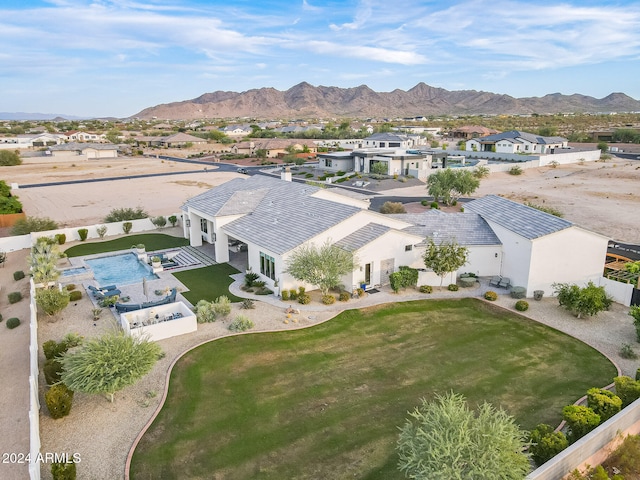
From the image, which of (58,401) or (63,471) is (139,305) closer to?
(58,401)

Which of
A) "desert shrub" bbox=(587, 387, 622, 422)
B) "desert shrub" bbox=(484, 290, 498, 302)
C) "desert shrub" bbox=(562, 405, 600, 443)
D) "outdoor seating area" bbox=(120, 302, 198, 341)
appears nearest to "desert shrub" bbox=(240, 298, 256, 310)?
"outdoor seating area" bbox=(120, 302, 198, 341)

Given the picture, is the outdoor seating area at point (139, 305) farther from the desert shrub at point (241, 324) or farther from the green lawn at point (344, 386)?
the green lawn at point (344, 386)

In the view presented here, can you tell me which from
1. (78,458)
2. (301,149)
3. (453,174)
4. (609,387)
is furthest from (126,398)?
(301,149)

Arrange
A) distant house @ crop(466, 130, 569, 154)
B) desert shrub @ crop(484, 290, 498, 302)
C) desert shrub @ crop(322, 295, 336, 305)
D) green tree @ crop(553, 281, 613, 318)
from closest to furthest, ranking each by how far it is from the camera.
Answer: green tree @ crop(553, 281, 613, 318), desert shrub @ crop(322, 295, 336, 305), desert shrub @ crop(484, 290, 498, 302), distant house @ crop(466, 130, 569, 154)

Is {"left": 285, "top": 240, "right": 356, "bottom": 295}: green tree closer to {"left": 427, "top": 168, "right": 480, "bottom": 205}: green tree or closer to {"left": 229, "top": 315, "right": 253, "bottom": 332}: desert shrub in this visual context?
{"left": 229, "top": 315, "right": 253, "bottom": 332}: desert shrub

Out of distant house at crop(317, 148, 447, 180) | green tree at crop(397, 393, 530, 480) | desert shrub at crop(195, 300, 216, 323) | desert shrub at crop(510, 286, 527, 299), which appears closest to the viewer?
green tree at crop(397, 393, 530, 480)

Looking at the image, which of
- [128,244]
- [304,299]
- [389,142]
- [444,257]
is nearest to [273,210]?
[304,299]

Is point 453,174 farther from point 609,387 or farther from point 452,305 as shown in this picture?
point 609,387
